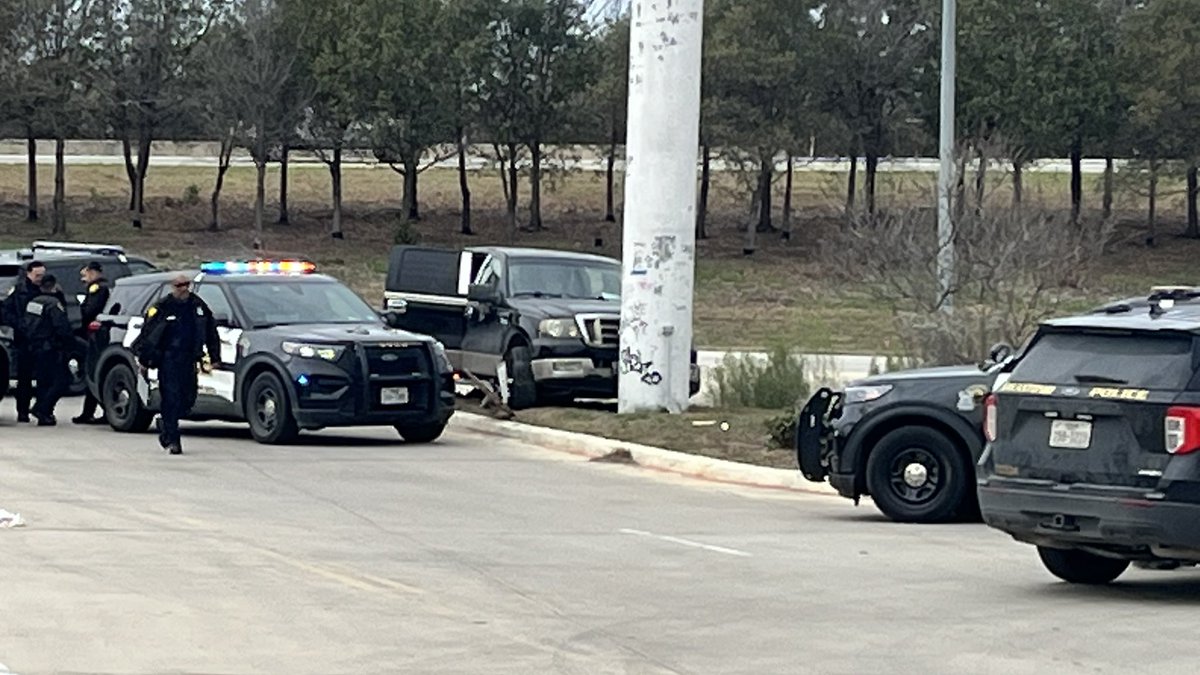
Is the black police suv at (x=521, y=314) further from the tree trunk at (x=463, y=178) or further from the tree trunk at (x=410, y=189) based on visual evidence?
the tree trunk at (x=463, y=178)

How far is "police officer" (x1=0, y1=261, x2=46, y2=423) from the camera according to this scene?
2247 cm

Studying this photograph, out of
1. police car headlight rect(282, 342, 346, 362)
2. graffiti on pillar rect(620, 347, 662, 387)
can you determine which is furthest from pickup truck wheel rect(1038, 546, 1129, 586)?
graffiti on pillar rect(620, 347, 662, 387)

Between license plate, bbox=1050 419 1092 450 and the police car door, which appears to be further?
the police car door

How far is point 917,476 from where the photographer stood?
15.3 meters

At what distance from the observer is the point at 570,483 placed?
18.1 metres

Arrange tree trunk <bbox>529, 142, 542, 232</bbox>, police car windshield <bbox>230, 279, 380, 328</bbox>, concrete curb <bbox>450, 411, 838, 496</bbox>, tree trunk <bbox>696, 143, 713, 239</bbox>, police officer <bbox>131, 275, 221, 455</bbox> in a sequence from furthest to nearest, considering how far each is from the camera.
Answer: tree trunk <bbox>696, 143, 713, 239</bbox>
tree trunk <bbox>529, 142, 542, 232</bbox>
police car windshield <bbox>230, 279, 380, 328</bbox>
police officer <bbox>131, 275, 221, 455</bbox>
concrete curb <bbox>450, 411, 838, 496</bbox>

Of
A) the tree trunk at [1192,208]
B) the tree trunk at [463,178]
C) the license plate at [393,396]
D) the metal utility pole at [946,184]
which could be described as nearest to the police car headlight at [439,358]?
the license plate at [393,396]

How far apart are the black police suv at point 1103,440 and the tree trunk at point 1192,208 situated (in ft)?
166

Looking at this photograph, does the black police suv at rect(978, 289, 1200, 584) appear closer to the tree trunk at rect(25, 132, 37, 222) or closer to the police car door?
the police car door

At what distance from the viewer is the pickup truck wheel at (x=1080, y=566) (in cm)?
1223

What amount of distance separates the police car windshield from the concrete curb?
1.85 meters

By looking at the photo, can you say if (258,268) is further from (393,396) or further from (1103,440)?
(1103,440)

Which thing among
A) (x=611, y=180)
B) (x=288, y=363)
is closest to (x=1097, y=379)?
(x=288, y=363)

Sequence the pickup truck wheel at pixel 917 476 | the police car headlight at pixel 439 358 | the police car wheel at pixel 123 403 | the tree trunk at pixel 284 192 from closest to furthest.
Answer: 1. the pickup truck wheel at pixel 917 476
2. the police car headlight at pixel 439 358
3. the police car wheel at pixel 123 403
4. the tree trunk at pixel 284 192
